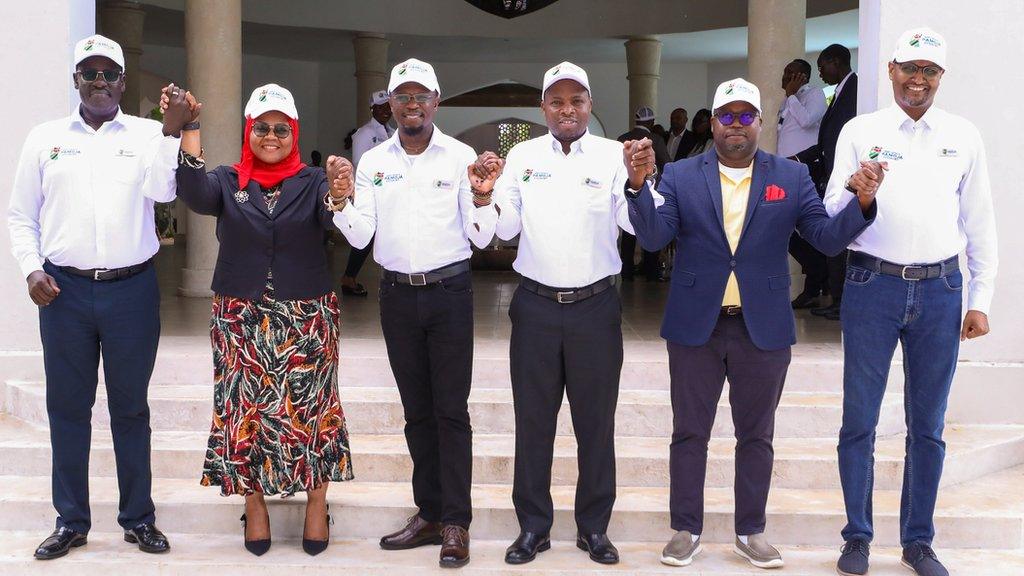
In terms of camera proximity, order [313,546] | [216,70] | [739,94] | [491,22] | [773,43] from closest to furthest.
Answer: [739,94] < [313,546] < [773,43] < [216,70] < [491,22]

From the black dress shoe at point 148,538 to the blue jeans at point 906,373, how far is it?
2.92m

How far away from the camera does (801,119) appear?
8500 mm

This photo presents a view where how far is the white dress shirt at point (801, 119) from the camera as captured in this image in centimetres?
848

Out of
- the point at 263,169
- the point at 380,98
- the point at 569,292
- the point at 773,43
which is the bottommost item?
the point at 569,292

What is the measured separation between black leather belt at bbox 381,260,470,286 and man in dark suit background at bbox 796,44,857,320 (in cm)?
370

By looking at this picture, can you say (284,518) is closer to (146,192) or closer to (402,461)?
(402,461)

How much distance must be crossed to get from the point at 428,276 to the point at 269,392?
2.67ft

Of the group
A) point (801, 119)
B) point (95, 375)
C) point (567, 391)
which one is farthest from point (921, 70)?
point (801, 119)

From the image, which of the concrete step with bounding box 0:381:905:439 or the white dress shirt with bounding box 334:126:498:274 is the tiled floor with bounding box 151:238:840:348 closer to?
the concrete step with bounding box 0:381:905:439

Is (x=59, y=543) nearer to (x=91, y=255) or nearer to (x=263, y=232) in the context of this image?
(x=91, y=255)

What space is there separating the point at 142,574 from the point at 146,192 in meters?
1.59

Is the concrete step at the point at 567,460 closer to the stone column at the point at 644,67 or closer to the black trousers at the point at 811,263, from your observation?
the black trousers at the point at 811,263

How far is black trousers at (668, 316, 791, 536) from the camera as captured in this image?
4605 mm

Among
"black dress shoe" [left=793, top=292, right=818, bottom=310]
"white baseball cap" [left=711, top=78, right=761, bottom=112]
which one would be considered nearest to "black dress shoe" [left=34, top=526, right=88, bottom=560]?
"white baseball cap" [left=711, top=78, right=761, bottom=112]
